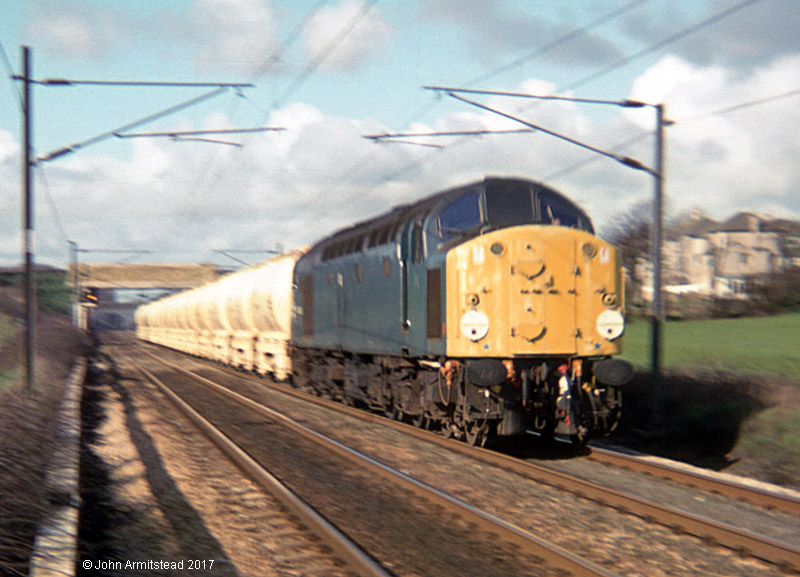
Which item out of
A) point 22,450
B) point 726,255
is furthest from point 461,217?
point 726,255

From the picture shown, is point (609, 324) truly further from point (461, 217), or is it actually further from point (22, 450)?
point (22, 450)

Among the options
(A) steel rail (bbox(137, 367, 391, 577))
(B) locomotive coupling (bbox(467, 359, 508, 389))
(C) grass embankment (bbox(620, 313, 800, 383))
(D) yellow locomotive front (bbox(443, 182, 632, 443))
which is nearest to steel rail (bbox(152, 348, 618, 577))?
(A) steel rail (bbox(137, 367, 391, 577))

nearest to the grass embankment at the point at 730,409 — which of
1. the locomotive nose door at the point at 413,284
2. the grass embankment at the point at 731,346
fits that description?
the grass embankment at the point at 731,346

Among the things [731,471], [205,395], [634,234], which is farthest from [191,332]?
[731,471]

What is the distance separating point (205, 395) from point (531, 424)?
1127cm

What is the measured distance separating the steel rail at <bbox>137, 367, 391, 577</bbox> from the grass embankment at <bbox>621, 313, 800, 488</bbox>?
6.67 m

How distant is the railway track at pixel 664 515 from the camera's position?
21.2 ft

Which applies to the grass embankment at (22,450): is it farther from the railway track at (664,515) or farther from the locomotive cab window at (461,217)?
the locomotive cab window at (461,217)

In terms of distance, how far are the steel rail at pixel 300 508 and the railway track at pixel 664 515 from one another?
9.23 feet

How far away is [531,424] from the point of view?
11297 mm

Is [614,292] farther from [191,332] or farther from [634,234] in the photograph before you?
[634,234]

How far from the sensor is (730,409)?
13.9m

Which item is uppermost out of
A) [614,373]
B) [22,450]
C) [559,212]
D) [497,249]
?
[559,212]

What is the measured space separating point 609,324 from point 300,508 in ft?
17.3
